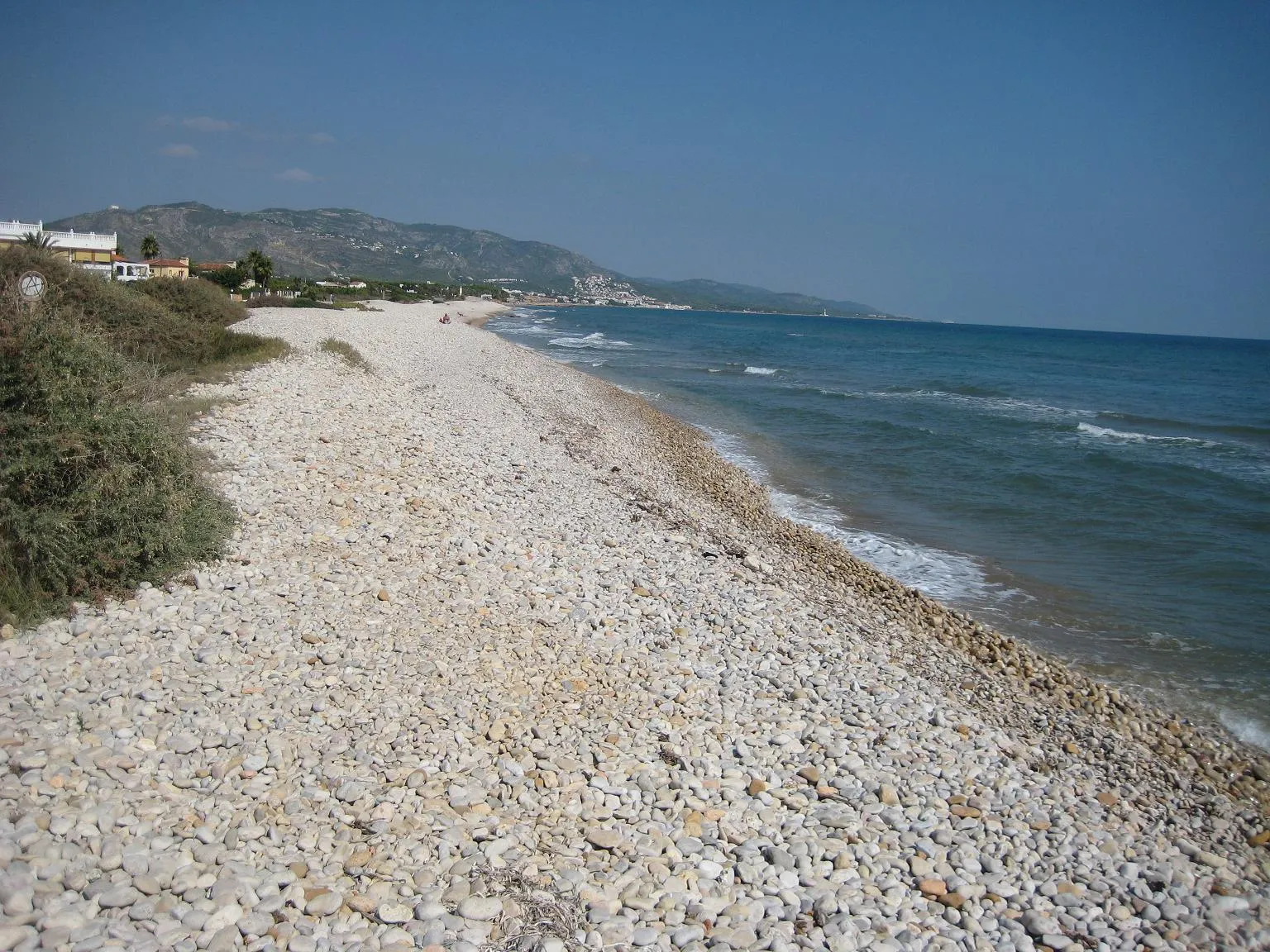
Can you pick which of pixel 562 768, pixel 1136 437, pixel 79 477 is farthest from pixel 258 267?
pixel 562 768

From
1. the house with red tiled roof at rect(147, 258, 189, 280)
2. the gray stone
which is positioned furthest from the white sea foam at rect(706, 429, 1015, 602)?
the house with red tiled roof at rect(147, 258, 189, 280)

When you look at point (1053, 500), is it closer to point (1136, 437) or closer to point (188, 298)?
point (1136, 437)

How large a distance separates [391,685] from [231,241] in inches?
7367

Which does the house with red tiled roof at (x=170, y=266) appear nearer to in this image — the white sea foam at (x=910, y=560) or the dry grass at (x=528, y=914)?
the white sea foam at (x=910, y=560)

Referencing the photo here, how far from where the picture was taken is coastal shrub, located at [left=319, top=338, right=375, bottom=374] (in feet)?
73.7

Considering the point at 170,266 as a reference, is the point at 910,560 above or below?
below

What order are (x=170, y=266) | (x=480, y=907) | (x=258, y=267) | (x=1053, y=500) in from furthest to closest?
(x=258, y=267) → (x=170, y=266) → (x=1053, y=500) → (x=480, y=907)

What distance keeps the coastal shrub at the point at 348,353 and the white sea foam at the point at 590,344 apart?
95.0 ft

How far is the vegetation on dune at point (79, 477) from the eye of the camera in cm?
669

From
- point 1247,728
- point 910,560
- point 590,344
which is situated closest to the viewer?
point 1247,728

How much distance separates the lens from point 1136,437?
26922mm

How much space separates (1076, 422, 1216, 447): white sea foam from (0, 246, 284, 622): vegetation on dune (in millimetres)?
27533

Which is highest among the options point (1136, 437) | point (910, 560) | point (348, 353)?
point (348, 353)

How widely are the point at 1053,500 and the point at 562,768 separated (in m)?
15.8
